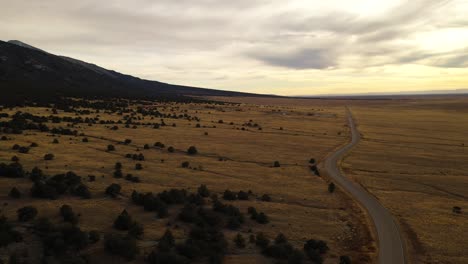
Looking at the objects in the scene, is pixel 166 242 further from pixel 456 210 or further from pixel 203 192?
pixel 456 210

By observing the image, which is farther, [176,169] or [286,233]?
[176,169]

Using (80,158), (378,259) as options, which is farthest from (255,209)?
(80,158)

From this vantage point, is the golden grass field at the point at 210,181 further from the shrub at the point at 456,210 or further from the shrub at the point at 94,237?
the shrub at the point at 456,210

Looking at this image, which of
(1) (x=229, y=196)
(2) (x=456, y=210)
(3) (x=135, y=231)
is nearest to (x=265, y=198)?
(1) (x=229, y=196)

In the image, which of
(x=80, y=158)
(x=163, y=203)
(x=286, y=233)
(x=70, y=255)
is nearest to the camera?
(x=70, y=255)

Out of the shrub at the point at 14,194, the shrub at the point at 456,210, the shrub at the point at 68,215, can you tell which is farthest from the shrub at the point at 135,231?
the shrub at the point at 456,210

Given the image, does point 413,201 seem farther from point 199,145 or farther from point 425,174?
point 199,145
